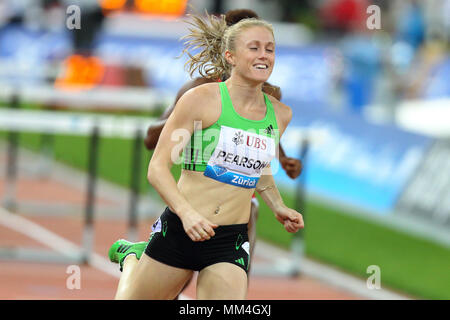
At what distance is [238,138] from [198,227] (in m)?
0.62

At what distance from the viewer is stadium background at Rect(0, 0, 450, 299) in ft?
42.3

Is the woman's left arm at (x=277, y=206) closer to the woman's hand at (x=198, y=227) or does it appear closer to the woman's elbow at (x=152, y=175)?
the woman's hand at (x=198, y=227)

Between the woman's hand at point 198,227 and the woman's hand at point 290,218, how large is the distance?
→ 2.12 feet

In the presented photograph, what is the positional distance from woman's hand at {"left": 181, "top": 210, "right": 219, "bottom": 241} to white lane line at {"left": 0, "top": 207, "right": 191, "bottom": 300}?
5.01m

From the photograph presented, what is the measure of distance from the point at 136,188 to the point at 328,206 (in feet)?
15.1

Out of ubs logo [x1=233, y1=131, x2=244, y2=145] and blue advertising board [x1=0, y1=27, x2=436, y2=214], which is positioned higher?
ubs logo [x1=233, y1=131, x2=244, y2=145]

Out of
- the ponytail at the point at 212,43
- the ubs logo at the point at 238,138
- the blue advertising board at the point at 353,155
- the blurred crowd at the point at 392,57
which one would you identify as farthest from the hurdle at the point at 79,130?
the blurred crowd at the point at 392,57

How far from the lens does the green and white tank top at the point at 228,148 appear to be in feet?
18.5

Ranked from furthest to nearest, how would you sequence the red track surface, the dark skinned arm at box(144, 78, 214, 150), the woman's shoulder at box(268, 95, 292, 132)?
the red track surface → the dark skinned arm at box(144, 78, 214, 150) → the woman's shoulder at box(268, 95, 292, 132)

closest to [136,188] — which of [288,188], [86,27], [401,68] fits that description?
[288,188]

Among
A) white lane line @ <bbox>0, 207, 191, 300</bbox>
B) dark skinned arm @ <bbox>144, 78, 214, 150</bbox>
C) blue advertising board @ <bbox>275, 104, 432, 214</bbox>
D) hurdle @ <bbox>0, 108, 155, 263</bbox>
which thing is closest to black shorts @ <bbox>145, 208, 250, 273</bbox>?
dark skinned arm @ <bbox>144, 78, 214, 150</bbox>

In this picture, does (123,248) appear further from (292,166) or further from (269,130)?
(292,166)

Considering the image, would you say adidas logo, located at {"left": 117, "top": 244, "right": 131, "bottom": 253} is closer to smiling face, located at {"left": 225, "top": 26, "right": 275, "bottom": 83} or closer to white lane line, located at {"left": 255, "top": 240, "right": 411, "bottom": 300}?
smiling face, located at {"left": 225, "top": 26, "right": 275, "bottom": 83}

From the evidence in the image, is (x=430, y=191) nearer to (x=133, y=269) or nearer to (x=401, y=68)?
(x=133, y=269)
